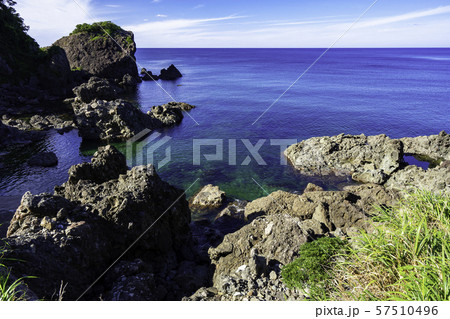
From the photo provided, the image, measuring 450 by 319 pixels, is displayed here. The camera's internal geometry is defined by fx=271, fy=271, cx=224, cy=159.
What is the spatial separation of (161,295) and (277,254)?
729 cm

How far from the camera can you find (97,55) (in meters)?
113

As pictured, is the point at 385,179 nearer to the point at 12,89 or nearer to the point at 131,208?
the point at 131,208

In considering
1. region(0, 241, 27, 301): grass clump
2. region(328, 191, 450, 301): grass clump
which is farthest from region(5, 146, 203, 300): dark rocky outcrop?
region(328, 191, 450, 301): grass clump

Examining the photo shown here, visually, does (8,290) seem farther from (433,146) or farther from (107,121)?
(433,146)

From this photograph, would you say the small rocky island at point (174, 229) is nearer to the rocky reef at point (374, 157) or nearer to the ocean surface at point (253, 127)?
the rocky reef at point (374, 157)

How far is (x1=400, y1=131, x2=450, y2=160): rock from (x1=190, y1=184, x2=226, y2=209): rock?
111ft

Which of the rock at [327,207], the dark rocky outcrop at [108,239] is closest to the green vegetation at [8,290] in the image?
the dark rocky outcrop at [108,239]

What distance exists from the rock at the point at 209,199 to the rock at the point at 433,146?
3379cm

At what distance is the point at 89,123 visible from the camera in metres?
50.6

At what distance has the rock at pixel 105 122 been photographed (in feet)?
166

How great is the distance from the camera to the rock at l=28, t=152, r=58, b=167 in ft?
129

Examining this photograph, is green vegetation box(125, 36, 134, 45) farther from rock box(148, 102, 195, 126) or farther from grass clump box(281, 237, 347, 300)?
grass clump box(281, 237, 347, 300)

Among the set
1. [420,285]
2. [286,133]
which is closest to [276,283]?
[420,285]

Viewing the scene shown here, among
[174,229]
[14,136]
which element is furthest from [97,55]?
[174,229]
